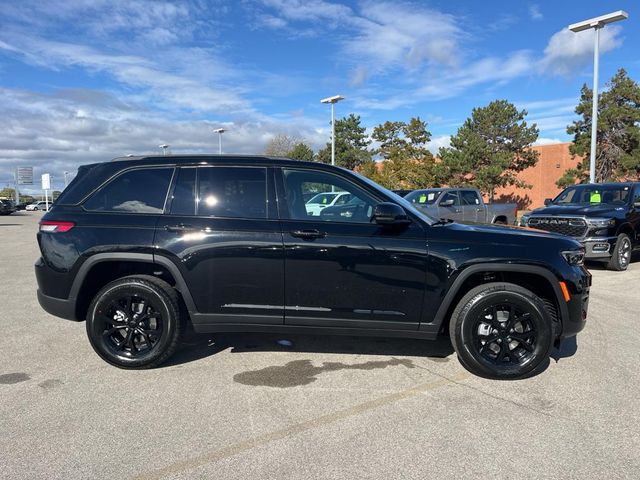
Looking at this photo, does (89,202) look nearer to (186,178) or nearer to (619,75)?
(186,178)

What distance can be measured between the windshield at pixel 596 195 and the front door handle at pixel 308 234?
8784mm

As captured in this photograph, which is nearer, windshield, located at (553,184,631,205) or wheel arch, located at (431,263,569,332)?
wheel arch, located at (431,263,569,332)

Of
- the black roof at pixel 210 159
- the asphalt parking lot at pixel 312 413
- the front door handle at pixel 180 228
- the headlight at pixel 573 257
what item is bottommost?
the asphalt parking lot at pixel 312 413

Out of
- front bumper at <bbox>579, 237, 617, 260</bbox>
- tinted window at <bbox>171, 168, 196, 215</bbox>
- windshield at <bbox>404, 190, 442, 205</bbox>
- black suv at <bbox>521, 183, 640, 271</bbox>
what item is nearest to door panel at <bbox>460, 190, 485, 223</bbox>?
windshield at <bbox>404, 190, 442, 205</bbox>

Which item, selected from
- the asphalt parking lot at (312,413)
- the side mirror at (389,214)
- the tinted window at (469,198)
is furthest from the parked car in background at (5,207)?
the side mirror at (389,214)

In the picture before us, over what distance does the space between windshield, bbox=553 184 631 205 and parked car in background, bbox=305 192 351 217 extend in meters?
8.42

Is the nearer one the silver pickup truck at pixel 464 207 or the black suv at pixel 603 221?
the black suv at pixel 603 221

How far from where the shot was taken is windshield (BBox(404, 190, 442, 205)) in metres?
14.8

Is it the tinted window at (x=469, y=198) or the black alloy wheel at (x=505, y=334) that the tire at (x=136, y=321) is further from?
the tinted window at (x=469, y=198)

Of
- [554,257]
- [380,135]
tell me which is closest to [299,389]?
[554,257]

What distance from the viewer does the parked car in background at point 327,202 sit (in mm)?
4266

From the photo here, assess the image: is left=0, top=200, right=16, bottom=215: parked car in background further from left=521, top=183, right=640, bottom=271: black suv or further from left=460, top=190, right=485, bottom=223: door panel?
left=521, top=183, right=640, bottom=271: black suv

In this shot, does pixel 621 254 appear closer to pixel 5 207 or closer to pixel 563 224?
pixel 563 224

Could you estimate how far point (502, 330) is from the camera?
4.12 m
